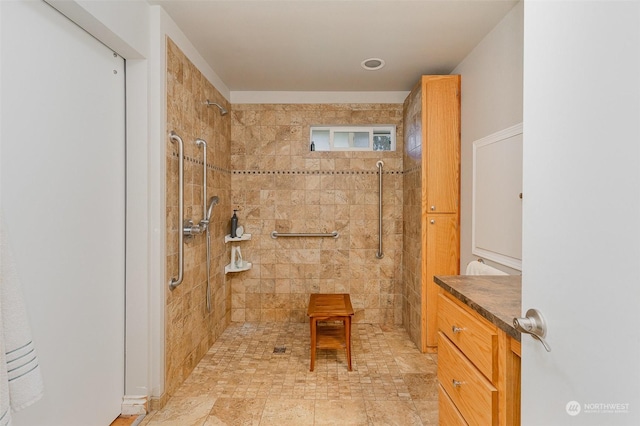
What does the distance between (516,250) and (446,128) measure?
126cm

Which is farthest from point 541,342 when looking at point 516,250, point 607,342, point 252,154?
point 252,154

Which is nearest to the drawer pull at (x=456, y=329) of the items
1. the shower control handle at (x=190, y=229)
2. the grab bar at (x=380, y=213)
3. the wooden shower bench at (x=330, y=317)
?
the wooden shower bench at (x=330, y=317)

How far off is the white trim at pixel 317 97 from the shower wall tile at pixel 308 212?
0.05 meters

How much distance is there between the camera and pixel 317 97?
12.0 feet

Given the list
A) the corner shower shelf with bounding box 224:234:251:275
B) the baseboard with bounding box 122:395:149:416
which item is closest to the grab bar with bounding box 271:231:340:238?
the corner shower shelf with bounding box 224:234:251:275

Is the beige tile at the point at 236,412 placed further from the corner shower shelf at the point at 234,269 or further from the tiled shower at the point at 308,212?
the tiled shower at the point at 308,212

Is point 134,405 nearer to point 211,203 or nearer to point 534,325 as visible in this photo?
point 211,203

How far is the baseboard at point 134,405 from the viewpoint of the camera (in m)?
1.99

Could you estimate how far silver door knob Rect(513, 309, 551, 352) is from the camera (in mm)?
739

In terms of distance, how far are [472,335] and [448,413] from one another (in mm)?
462

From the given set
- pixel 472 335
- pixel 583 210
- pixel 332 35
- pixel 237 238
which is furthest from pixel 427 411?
pixel 332 35

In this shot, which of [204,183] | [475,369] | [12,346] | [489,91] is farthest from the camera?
[204,183]

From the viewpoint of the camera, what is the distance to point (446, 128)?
2.81m

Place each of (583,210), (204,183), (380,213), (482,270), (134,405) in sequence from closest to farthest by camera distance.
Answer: (583,210) → (134,405) → (482,270) → (204,183) → (380,213)
